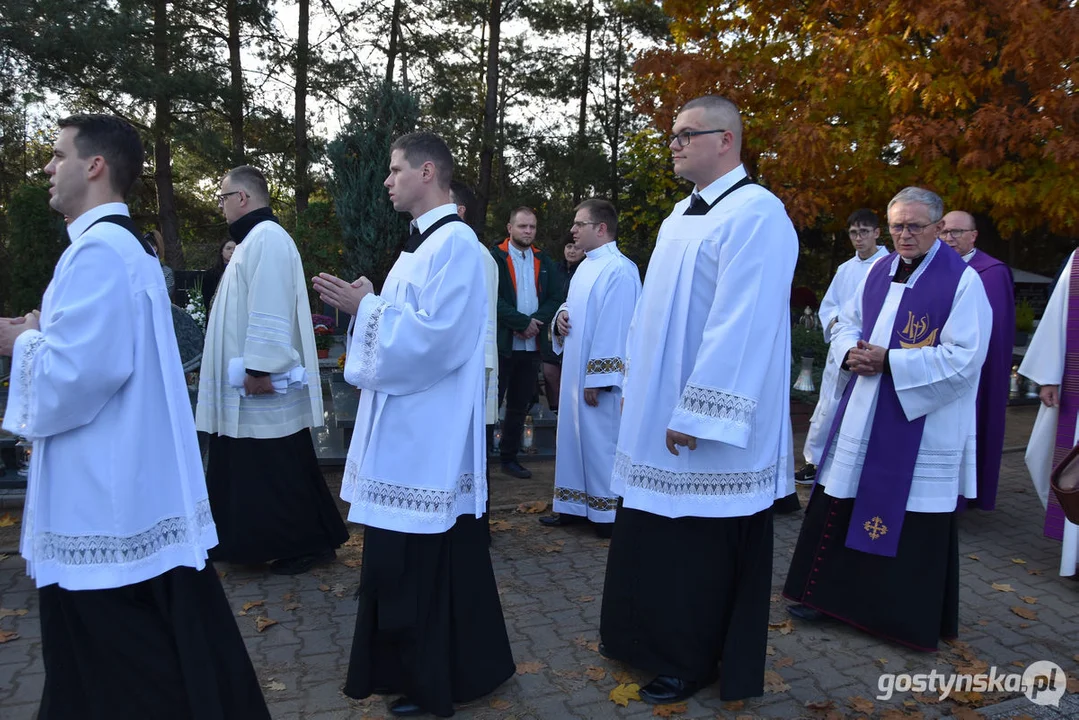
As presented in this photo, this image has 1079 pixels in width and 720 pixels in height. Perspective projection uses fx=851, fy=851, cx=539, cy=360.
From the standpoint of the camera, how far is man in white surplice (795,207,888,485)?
6223 millimetres

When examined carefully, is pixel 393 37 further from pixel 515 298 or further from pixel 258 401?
pixel 258 401

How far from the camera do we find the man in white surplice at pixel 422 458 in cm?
305

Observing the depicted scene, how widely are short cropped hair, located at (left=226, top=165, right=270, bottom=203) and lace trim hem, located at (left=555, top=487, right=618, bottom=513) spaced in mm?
2613

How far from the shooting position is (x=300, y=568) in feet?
15.6

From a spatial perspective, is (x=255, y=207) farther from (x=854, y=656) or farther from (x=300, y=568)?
(x=854, y=656)

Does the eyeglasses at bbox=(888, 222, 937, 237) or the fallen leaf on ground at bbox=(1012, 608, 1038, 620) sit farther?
the fallen leaf on ground at bbox=(1012, 608, 1038, 620)

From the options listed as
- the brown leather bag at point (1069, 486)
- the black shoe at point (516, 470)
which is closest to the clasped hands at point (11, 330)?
the brown leather bag at point (1069, 486)

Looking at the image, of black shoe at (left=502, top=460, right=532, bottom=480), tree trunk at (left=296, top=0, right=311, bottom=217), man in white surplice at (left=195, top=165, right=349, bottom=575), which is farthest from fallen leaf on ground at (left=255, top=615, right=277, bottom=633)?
tree trunk at (left=296, top=0, right=311, bottom=217)

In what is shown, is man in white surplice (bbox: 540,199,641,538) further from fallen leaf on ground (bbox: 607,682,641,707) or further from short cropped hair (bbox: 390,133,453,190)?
short cropped hair (bbox: 390,133,453,190)

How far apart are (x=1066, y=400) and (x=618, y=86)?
20.8 meters

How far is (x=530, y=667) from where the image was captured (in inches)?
144

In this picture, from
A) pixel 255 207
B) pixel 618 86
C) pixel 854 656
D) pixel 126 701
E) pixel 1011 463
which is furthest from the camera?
pixel 618 86

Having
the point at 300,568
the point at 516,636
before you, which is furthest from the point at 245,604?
the point at 516,636

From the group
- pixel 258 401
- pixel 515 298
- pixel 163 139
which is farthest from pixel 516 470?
pixel 163 139
